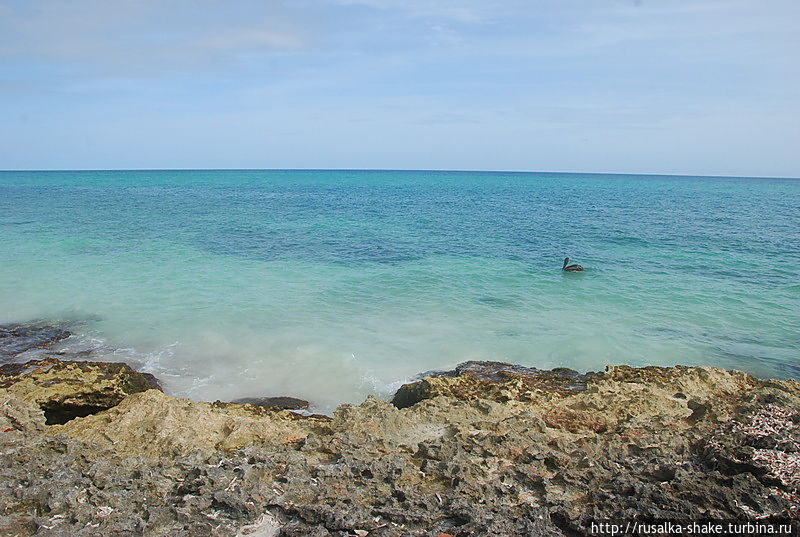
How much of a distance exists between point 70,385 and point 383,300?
Answer: 9.34 metres

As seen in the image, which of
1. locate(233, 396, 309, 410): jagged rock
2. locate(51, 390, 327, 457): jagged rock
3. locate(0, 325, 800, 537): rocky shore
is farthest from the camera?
locate(233, 396, 309, 410): jagged rock

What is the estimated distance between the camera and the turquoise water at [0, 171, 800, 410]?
11734mm

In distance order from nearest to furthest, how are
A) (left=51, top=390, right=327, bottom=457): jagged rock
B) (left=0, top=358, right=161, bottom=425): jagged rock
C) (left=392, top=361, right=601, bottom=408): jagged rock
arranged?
(left=51, top=390, right=327, bottom=457): jagged rock
(left=0, top=358, right=161, bottom=425): jagged rock
(left=392, top=361, right=601, bottom=408): jagged rock

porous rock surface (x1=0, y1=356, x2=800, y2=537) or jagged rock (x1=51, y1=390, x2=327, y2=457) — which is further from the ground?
porous rock surface (x1=0, y1=356, x2=800, y2=537)

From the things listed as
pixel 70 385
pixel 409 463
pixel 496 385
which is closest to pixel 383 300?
pixel 496 385

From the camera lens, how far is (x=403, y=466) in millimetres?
5477

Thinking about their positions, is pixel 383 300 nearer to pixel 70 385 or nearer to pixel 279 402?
pixel 279 402

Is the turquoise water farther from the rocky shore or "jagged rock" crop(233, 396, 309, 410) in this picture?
the rocky shore

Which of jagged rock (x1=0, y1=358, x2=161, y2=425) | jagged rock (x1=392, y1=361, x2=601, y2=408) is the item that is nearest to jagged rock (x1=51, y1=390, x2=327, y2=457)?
jagged rock (x1=0, y1=358, x2=161, y2=425)

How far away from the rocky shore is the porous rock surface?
0.7 inches

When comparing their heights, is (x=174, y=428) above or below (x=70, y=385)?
above

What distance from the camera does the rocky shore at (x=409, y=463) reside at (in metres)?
4.58

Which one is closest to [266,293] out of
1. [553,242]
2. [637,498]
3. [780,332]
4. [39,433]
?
[39,433]

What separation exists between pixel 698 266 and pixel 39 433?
903 inches
